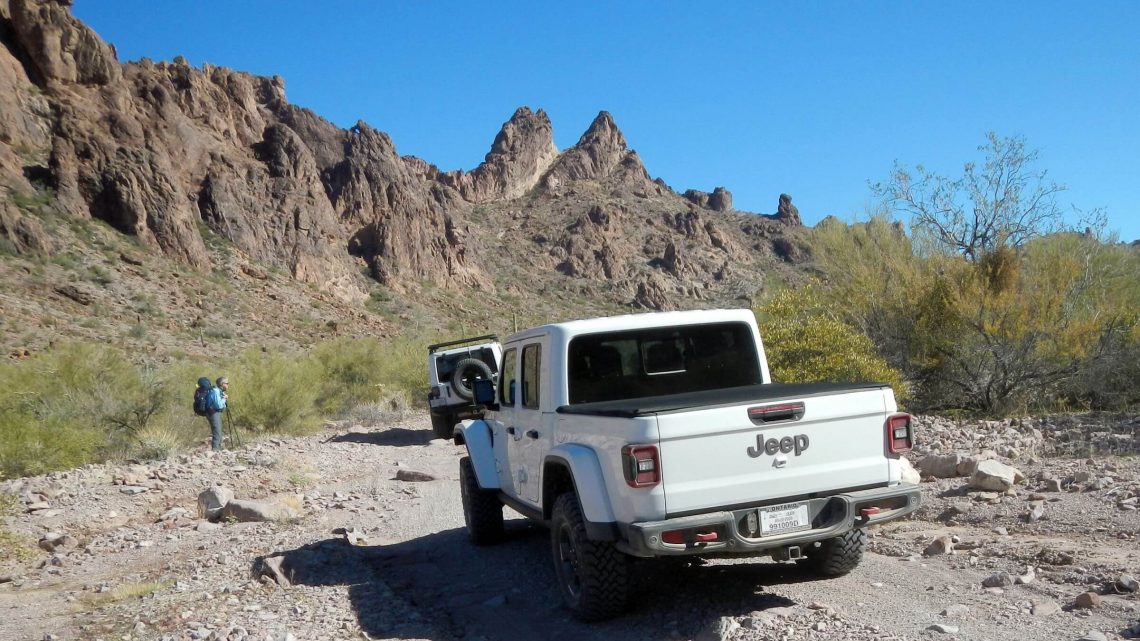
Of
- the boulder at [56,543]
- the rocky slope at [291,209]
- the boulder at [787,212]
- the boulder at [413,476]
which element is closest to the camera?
the boulder at [56,543]

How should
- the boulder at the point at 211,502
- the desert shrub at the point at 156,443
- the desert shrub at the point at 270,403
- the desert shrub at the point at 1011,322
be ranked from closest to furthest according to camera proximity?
the boulder at the point at 211,502, the desert shrub at the point at 1011,322, the desert shrub at the point at 156,443, the desert shrub at the point at 270,403

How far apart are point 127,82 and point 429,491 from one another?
62.3 metres

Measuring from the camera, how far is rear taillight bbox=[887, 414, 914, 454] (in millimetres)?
5109

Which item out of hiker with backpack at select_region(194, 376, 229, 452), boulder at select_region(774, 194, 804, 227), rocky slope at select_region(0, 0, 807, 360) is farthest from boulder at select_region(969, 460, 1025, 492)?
boulder at select_region(774, 194, 804, 227)

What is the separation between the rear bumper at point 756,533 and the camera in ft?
15.0

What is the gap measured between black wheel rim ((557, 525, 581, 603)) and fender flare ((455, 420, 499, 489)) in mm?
1800

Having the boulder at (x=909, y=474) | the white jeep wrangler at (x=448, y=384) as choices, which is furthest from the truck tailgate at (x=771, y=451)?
the white jeep wrangler at (x=448, y=384)

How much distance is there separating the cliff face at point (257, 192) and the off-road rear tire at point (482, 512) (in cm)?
4134

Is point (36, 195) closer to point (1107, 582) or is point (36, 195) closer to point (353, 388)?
point (353, 388)

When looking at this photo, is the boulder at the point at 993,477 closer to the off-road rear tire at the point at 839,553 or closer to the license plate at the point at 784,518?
the off-road rear tire at the point at 839,553

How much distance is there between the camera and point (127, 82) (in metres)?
61.8

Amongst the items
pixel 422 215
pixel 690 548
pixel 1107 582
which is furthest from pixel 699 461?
pixel 422 215

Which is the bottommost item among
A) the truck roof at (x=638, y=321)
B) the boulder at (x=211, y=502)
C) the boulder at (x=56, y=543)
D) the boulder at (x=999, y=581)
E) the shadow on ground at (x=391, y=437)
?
the boulder at (x=999, y=581)

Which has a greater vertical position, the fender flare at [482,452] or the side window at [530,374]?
the side window at [530,374]
